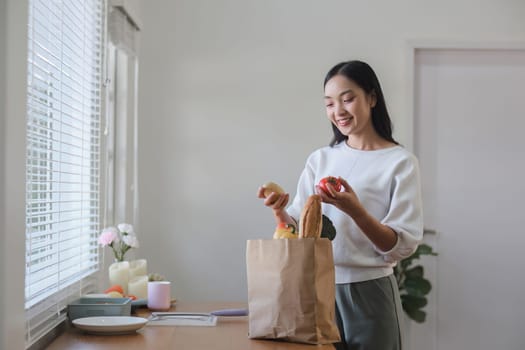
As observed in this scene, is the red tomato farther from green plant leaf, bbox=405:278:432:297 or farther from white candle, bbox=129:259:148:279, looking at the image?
green plant leaf, bbox=405:278:432:297

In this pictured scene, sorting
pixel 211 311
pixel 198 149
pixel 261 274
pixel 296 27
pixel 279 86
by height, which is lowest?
pixel 211 311

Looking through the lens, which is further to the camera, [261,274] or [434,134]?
[434,134]

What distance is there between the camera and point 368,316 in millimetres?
1750

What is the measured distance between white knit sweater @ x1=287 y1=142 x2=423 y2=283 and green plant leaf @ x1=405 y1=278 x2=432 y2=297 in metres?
1.48

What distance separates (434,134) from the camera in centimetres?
348

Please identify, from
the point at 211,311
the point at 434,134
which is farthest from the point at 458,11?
the point at 211,311

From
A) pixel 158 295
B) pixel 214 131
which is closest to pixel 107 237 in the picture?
pixel 158 295

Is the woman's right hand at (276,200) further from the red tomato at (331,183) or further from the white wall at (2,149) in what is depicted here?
the white wall at (2,149)

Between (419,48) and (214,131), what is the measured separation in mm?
1045

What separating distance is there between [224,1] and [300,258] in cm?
209

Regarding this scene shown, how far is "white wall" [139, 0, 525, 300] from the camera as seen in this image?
11.0 ft

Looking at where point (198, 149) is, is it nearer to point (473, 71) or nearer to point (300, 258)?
point (473, 71)

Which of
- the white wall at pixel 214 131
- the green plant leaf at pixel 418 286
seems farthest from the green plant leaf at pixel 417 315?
the white wall at pixel 214 131

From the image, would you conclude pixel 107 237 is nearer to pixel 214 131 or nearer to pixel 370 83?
pixel 370 83
